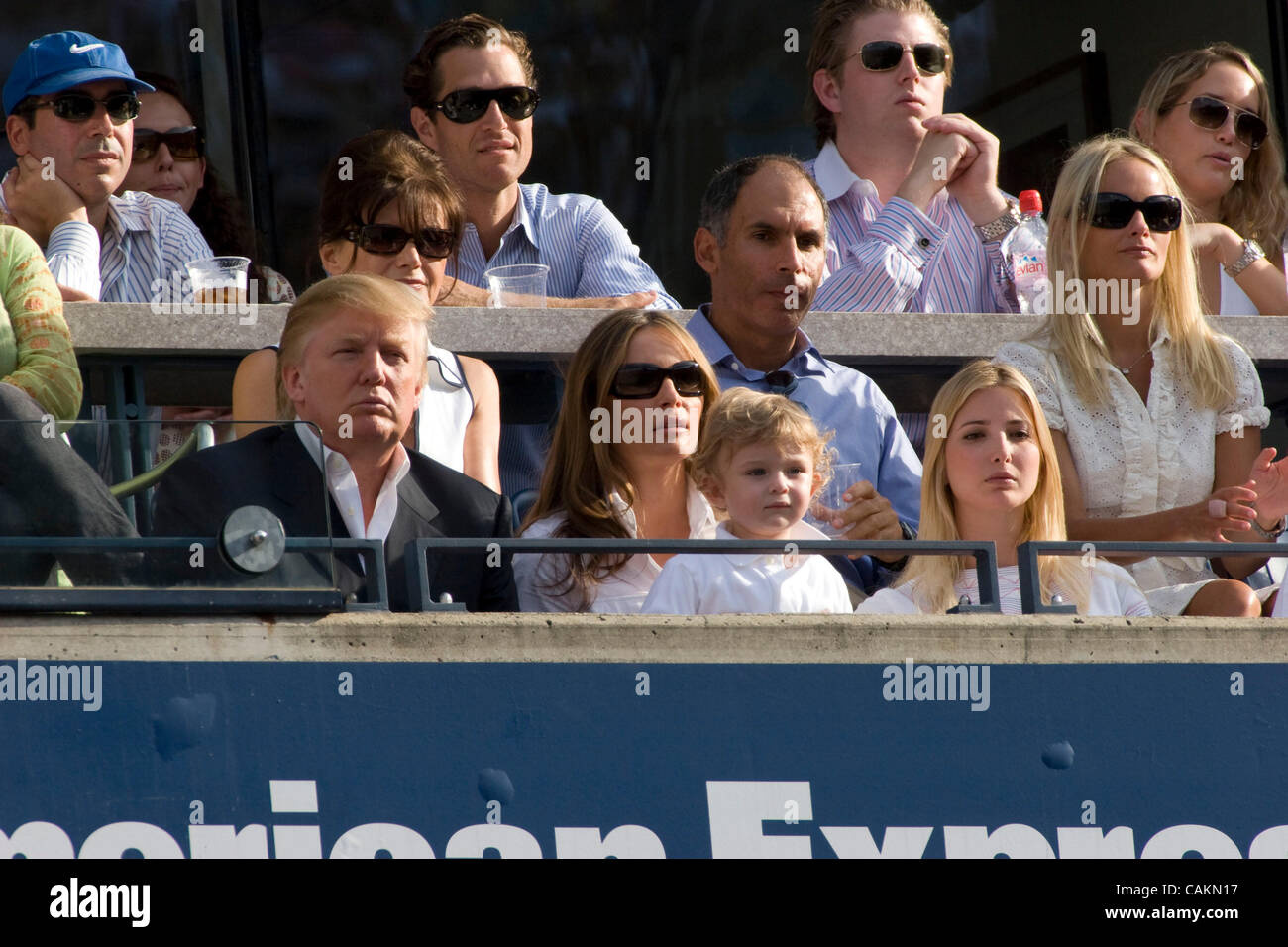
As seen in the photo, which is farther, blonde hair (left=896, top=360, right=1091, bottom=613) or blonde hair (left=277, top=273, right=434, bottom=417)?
blonde hair (left=896, top=360, right=1091, bottom=613)

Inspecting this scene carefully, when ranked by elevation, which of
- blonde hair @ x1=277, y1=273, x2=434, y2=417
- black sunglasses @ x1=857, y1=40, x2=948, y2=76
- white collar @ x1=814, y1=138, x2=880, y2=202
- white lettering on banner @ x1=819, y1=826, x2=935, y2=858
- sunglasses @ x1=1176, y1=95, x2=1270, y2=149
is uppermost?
black sunglasses @ x1=857, y1=40, x2=948, y2=76

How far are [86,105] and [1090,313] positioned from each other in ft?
8.14

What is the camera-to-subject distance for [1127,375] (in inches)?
184

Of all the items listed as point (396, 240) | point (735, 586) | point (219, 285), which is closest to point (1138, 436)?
point (735, 586)

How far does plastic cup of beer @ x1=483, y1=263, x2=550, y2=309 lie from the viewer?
510 centimetres

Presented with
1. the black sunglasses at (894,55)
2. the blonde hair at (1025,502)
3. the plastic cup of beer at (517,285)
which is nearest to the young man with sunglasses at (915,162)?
the black sunglasses at (894,55)

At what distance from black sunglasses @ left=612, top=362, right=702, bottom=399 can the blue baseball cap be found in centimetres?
162

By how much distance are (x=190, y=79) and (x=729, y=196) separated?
11.0 feet

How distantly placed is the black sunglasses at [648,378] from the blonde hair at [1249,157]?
2.03 metres

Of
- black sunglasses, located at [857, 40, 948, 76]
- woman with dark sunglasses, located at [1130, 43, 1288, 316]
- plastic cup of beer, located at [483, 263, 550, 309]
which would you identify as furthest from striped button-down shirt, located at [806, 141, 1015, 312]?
plastic cup of beer, located at [483, 263, 550, 309]

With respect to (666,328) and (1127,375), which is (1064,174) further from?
(666,328)

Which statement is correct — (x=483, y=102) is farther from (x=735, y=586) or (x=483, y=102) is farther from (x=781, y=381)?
(x=735, y=586)

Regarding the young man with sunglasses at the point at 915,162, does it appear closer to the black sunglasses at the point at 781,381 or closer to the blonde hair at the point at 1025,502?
the black sunglasses at the point at 781,381

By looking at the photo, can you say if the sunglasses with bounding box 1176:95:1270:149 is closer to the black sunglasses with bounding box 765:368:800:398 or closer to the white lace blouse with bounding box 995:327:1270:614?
the white lace blouse with bounding box 995:327:1270:614
